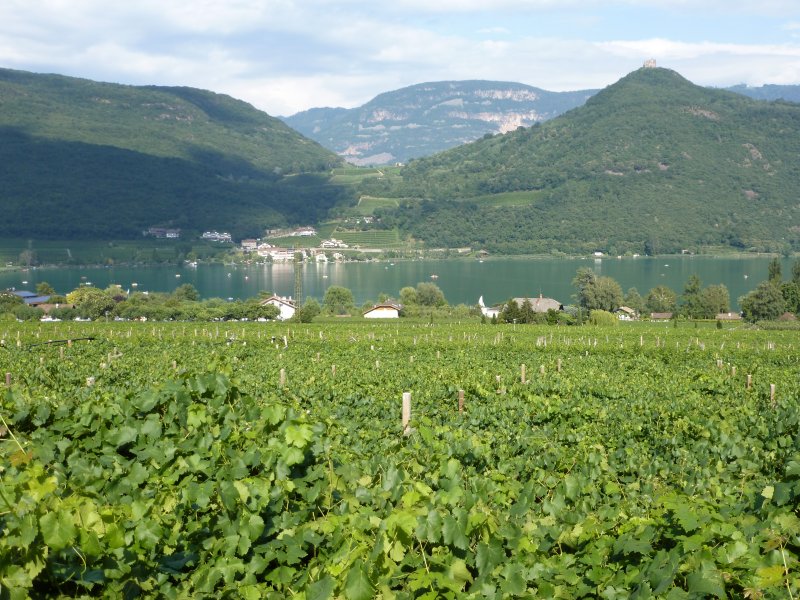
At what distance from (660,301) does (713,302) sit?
703cm

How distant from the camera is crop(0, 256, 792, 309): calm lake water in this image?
4461 inches

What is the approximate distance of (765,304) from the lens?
222 feet

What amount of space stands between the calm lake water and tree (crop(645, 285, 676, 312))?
52.4ft

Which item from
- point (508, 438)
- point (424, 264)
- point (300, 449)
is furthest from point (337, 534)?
point (424, 264)

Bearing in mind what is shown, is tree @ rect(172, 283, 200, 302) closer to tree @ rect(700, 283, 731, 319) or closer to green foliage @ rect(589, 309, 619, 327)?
green foliage @ rect(589, 309, 619, 327)

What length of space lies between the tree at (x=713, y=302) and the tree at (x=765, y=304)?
4.25 m

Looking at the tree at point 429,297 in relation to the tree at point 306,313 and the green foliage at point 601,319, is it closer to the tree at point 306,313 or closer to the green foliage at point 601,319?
the tree at point 306,313

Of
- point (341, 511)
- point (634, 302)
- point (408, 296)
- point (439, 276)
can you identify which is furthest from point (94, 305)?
point (439, 276)

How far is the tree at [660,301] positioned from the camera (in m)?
79.9

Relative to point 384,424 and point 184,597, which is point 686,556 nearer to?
point 184,597

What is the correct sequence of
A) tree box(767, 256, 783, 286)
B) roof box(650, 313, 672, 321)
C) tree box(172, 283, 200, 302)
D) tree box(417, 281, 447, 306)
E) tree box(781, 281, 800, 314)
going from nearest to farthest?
1. tree box(781, 281, 800, 314)
2. roof box(650, 313, 672, 321)
3. tree box(767, 256, 783, 286)
4. tree box(417, 281, 447, 306)
5. tree box(172, 283, 200, 302)

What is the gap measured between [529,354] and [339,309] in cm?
4718

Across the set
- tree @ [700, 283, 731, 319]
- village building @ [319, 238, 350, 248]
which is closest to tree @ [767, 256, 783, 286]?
tree @ [700, 283, 731, 319]

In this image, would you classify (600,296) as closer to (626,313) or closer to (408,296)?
(626,313)
